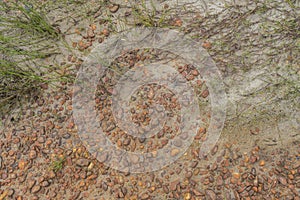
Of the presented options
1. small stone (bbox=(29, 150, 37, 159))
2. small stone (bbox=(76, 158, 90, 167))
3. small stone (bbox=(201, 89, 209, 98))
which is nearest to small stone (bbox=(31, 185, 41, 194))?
small stone (bbox=(29, 150, 37, 159))

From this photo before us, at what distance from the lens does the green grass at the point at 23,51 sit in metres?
2.78

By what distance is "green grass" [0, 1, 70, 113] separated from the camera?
2.78m

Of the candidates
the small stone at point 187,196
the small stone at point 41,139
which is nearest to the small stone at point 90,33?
the small stone at point 41,139

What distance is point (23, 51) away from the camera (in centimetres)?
288

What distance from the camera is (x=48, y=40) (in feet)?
9.55

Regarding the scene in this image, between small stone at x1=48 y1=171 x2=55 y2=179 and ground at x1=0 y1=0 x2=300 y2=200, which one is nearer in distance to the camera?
ground at x1=0 y1=0 x2=300 y2=200

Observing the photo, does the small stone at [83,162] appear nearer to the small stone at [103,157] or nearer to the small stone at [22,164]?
the small stone at [103,157]

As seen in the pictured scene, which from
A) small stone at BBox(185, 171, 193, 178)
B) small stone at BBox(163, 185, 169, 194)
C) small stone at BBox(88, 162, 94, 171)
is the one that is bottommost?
small stone at BBox(163, 185, 169, 194)

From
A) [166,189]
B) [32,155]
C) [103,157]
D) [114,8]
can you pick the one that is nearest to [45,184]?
[32,155]

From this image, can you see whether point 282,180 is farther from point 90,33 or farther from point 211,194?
point 90,33

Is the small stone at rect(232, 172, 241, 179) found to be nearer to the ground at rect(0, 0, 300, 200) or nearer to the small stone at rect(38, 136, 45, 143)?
the ground at rect(0, 0, 300, 200)

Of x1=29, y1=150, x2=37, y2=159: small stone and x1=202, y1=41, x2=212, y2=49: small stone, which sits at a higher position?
x1=202, y1=41, x2=212, y2=49: small stone

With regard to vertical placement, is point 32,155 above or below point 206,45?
below

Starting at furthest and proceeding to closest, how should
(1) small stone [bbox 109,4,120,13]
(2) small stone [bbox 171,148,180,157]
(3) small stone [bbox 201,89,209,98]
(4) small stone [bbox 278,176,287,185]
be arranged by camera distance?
(1) small stone [bbox 109,4,120,13], (3) small stone [bbox 201,89,209,98], (2) small stone [bbox 171,148,180,157], (4) small stone [bbox 278,176,287,185]
